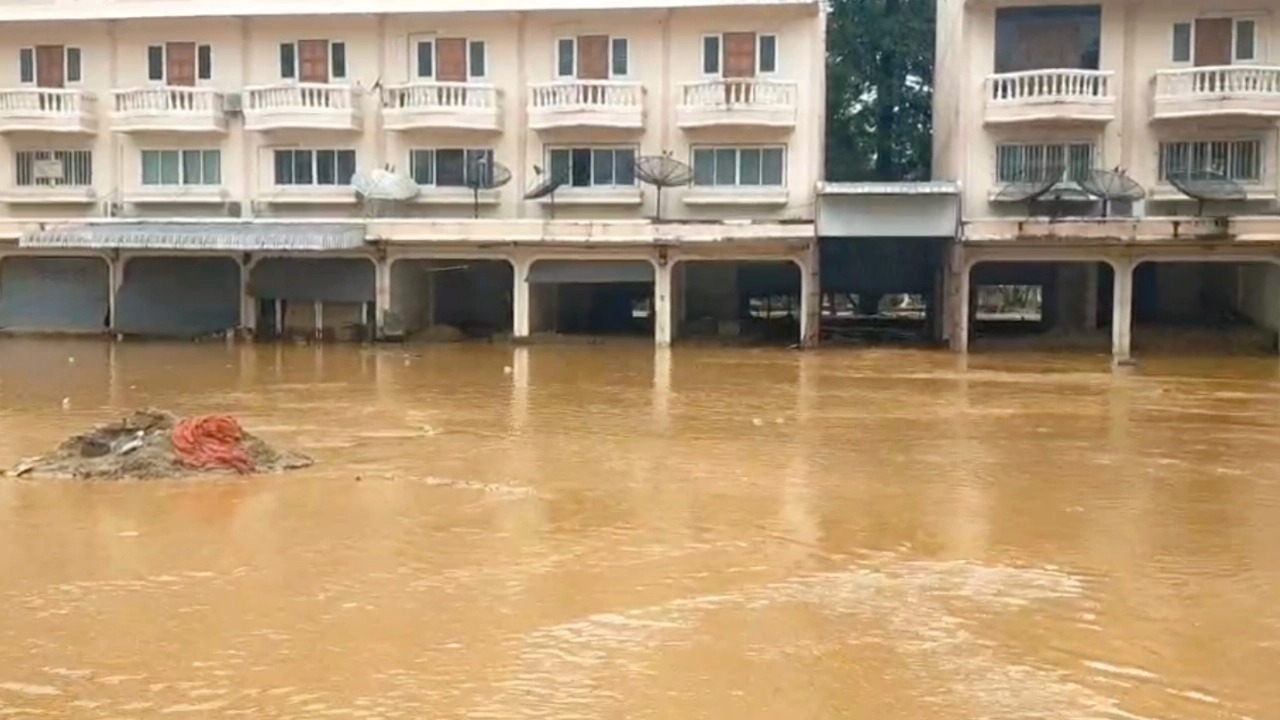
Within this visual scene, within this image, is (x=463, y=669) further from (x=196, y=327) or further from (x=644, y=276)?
(x=196, y=327)

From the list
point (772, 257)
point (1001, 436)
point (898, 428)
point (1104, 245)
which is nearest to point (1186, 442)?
point (1001, 436)

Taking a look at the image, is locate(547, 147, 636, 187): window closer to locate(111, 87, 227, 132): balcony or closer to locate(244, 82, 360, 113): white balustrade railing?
locate(244, 82, 360, 113): white balustrade railing

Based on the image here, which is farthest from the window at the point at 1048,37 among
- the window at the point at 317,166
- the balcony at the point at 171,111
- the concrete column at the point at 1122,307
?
the balcony at the point at 171,111

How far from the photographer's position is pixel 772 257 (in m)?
25.7

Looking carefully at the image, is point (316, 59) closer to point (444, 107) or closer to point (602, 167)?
point (444, 107)

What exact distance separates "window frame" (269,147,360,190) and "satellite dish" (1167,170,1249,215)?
1586cm

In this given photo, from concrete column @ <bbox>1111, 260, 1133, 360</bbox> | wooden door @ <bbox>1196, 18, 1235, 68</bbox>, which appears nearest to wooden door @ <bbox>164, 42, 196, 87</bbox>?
concrete column @ <bbox>1111, 260, 1133, 360</bbox>

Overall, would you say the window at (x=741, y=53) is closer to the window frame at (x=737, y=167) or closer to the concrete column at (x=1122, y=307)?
the window frame at (x=737, y=167)

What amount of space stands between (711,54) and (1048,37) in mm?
6399

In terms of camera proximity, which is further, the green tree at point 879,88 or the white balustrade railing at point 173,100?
the green tree at point 879,88

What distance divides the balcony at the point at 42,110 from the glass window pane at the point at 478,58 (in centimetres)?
809

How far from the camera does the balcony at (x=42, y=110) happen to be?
27.5m

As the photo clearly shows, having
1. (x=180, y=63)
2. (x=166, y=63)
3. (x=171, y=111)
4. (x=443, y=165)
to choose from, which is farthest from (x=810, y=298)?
(x=166, y=63)

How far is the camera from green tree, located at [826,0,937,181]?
3506 cm
